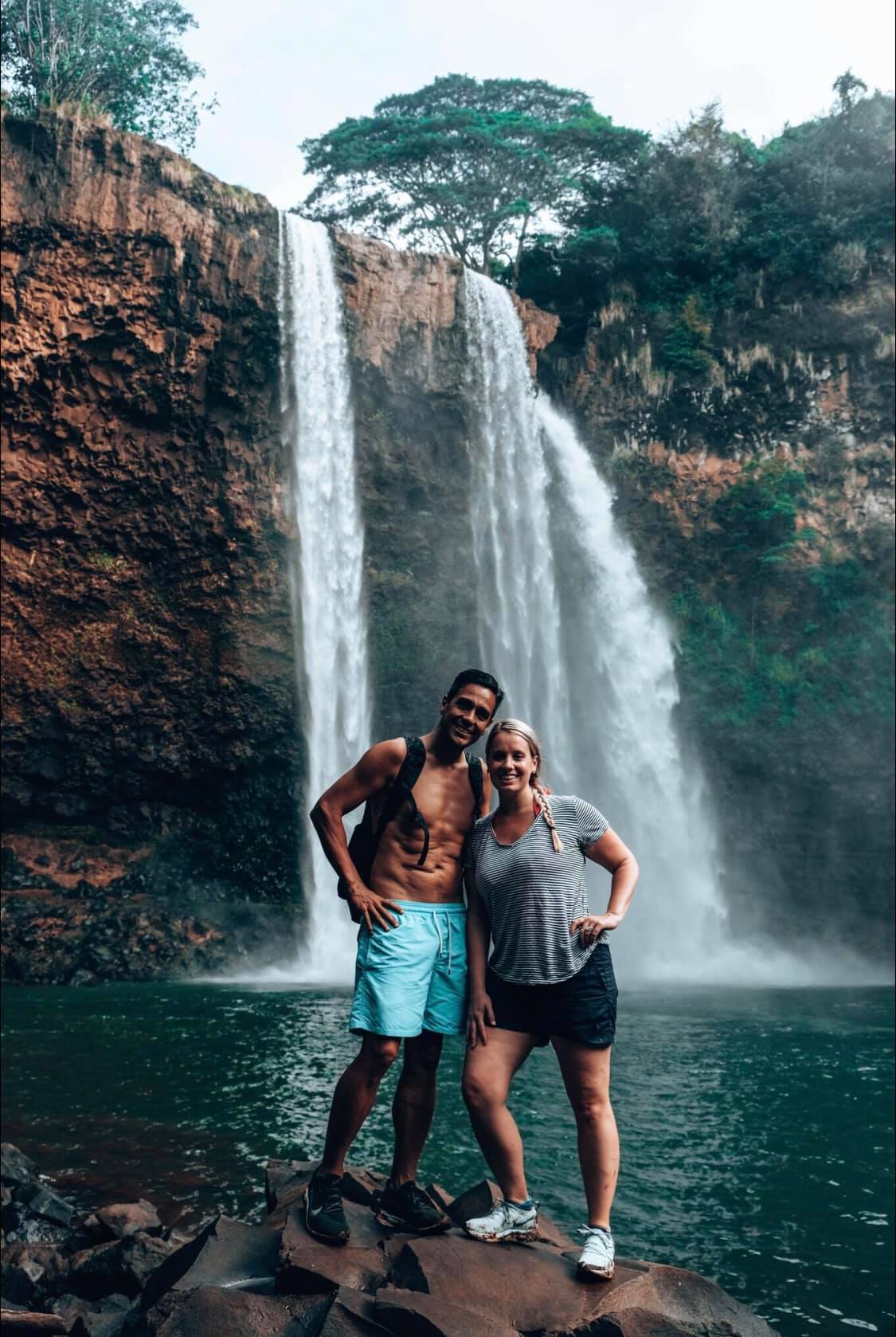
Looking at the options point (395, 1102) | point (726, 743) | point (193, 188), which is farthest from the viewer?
point (726, 743)

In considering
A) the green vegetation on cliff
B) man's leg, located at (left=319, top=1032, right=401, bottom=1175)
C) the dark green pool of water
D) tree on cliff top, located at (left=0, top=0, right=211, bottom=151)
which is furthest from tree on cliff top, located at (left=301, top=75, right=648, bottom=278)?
man's leg, located at (left=319, top=1032, right=401, bottom=1175)

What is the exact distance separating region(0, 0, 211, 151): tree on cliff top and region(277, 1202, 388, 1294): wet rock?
1638 cm

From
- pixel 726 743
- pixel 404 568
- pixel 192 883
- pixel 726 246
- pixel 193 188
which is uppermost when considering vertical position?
pixel 726 246

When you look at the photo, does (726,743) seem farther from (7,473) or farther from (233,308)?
(7,473)

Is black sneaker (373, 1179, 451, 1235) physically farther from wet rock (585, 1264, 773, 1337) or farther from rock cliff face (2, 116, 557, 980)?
rock cliff face (2, 116, 557, 980)

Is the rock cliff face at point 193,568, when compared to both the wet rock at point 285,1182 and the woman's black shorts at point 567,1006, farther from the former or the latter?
the woman's black shorts at point 567,1006

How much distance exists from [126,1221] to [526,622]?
577 inches

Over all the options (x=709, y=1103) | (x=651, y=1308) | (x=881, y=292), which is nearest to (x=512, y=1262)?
(x=651, y=1308)

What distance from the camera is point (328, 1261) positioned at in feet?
10.5

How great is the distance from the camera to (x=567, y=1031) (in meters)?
3.36

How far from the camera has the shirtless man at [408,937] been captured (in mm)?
3406

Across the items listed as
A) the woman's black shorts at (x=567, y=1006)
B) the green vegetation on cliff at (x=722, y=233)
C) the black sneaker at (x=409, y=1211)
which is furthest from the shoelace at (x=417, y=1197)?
the green vegetation on cliff at (x=722, y=233)

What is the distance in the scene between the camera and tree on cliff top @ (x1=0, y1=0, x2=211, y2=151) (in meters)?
18.4

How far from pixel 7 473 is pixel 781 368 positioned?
50.1 feet
